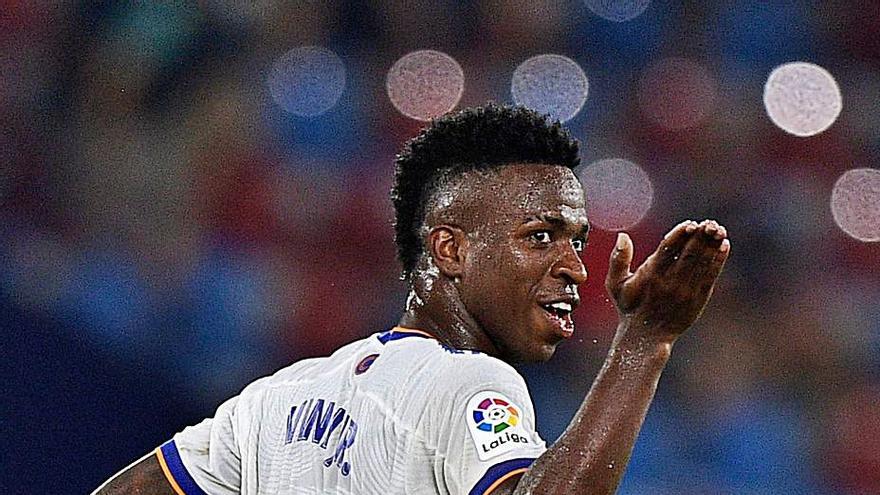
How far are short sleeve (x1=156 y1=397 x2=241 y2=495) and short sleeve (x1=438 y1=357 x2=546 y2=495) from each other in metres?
0.76

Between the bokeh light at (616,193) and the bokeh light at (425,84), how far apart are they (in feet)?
2.43

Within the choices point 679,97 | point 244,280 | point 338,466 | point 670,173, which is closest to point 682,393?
point 670,173

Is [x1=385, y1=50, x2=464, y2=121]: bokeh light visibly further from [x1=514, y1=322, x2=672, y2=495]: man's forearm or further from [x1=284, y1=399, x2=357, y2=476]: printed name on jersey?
[x1=514, y1=322, x2=672, y2=495]: man's forearm

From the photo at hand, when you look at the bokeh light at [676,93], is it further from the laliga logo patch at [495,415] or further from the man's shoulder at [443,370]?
the laliga logo patch at [495,415]

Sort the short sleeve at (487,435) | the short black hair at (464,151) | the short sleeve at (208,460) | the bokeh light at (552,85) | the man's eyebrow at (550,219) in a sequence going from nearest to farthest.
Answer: the short sleeve at (487,435), the man's eyebrow at (550,219), the short black hair at (464,151), the short sleeve at (208,460), the bokeh light at (552,85)

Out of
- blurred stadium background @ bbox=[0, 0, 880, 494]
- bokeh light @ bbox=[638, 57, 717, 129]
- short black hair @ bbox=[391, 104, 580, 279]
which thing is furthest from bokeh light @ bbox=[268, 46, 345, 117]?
short black hair @ bbox=[391, 104, 580, 279]

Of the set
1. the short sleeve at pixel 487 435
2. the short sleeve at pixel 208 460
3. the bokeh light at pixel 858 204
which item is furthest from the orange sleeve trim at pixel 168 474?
the bokeh light at pixel 858 204

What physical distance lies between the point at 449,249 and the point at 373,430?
0.47 metres

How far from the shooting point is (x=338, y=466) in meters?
2.44

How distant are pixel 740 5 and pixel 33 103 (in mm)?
3496

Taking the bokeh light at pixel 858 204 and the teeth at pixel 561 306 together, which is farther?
the bokeh light at pixel 858 204

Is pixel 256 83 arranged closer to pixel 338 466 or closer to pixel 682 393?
pixel 682 393

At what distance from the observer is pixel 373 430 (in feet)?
7.79

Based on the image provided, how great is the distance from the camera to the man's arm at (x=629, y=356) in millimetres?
2045
